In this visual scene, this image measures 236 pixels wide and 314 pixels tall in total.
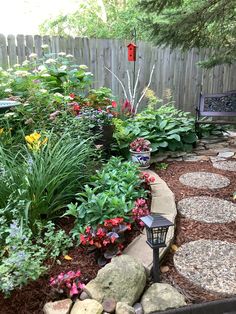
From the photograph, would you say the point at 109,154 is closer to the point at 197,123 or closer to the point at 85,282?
the point at 197,123

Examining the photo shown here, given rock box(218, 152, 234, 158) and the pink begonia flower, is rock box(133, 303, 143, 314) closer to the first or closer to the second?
the pink begonia flower

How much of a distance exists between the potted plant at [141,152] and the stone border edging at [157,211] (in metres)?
0.12

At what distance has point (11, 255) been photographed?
56.4 inches

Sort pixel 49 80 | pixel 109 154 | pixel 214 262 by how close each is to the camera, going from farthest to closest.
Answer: pixel 49 80 < pixel 109 154 < pixel 214 262

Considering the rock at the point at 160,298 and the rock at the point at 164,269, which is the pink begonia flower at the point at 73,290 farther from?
the rock at the point at 164,269

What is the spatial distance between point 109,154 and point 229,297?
6.98ft

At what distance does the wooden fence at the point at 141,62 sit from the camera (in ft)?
15.8

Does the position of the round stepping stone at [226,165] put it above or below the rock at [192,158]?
above

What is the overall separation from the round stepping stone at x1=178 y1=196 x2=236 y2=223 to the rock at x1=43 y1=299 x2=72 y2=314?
1.21 m

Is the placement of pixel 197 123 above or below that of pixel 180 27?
below

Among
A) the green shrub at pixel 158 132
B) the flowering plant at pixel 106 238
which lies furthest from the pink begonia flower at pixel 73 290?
the green shrub at pixel 158 132

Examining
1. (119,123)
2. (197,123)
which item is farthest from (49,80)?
(197,123)

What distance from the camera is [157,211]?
2.25 meters

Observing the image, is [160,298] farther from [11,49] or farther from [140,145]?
[11,49]
